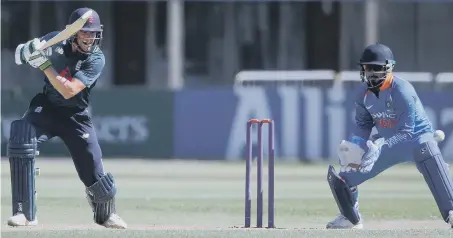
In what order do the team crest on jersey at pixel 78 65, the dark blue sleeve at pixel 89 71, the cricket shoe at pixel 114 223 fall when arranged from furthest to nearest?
1. the cricket shoe at pixel 114 223
2. the team crest on jersey at pixel 78 65
3. the dark blue sleeve at pixel 89 71

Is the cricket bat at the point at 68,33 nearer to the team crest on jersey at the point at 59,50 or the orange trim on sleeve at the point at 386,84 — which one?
the team crest on jersey at the point at 59,50

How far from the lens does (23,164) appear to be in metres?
9.97

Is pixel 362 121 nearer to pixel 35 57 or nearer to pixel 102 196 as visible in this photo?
pixel 102 196

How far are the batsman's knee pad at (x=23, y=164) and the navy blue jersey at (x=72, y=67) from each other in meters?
0.34

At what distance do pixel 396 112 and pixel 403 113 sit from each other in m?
0.06

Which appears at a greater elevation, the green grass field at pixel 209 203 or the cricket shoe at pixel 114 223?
the cricket shoe at pixel 114 223

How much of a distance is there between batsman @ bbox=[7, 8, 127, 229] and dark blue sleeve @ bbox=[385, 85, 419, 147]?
2425 mm

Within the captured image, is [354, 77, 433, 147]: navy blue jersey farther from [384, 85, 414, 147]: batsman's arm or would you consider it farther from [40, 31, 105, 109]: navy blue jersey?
[40, 31, 105, 109]: navy blue jersey

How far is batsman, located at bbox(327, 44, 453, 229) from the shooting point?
1032 centimetres

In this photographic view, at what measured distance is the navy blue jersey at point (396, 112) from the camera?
10.3m

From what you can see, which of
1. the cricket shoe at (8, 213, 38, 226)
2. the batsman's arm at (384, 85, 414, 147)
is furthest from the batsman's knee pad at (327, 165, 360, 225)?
the cricket shoe at (8, 213, 38, 226)

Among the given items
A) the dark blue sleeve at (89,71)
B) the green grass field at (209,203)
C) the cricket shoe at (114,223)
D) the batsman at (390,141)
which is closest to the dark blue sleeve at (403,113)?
the batsman at (390,141)

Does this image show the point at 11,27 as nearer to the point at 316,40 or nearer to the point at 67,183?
the point at 316,40

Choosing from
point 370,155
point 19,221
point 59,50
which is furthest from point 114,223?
point 370,155
